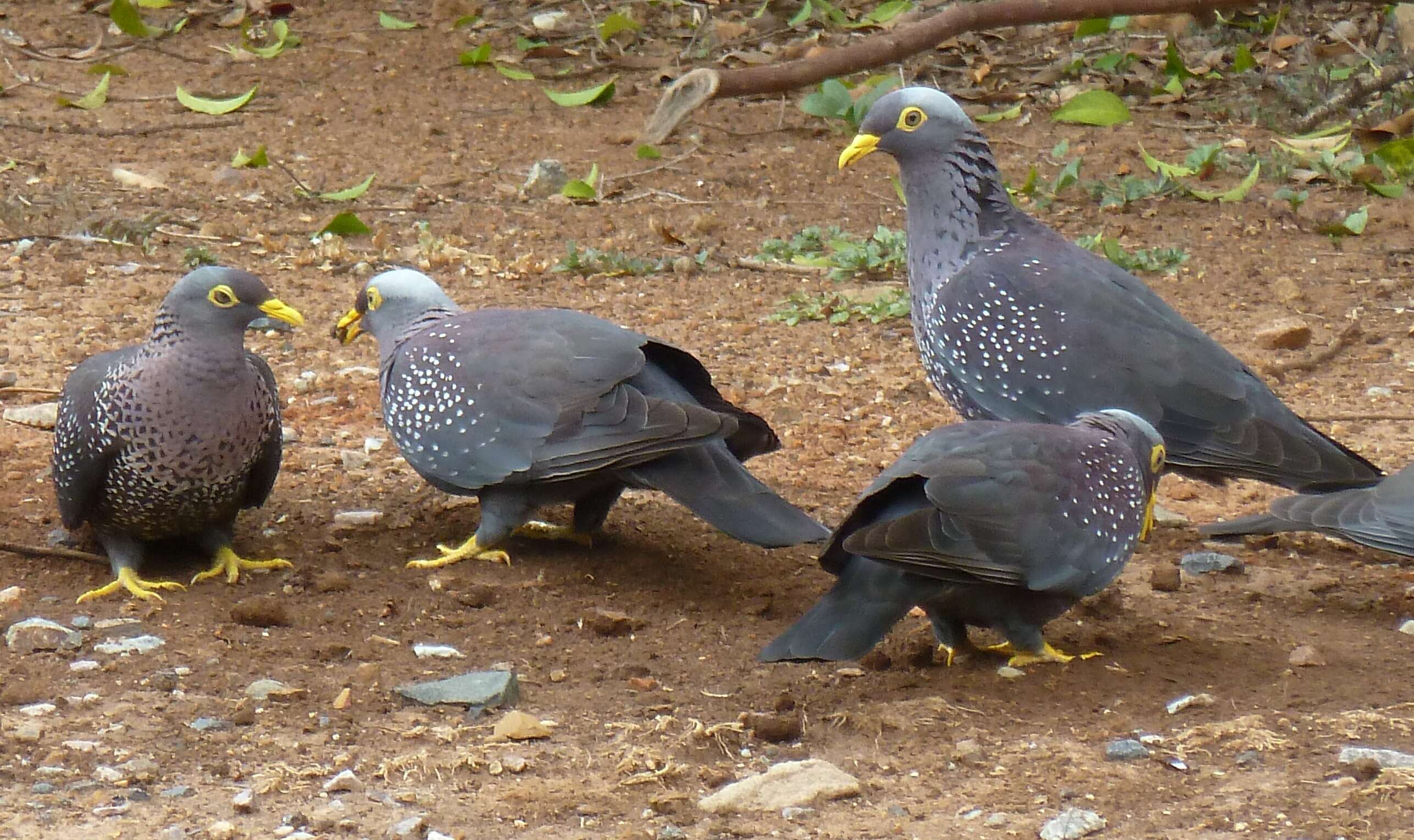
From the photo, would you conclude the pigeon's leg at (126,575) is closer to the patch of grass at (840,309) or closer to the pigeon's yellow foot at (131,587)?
the pigeon's yellow foot at (131,587)

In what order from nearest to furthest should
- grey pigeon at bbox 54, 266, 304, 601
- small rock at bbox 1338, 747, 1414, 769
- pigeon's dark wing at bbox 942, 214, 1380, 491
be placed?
small rock at bbox 1338, 747, 1414, 769
grey pigeon at bbox 54, 266, 304, 601
pigeon's dark wing at bbox 942, 214, 1380, 491

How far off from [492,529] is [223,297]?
0.88 m

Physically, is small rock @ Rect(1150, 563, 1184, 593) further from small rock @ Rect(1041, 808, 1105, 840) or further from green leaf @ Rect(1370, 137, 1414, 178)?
green leaf @ Rect(1370, 137, 1414, 178)

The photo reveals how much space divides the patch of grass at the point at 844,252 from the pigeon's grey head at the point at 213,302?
299 cm

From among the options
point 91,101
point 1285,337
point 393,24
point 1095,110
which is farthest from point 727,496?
point 393,24

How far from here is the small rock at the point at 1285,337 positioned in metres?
5.87

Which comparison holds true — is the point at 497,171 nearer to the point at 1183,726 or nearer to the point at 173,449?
the point at 173,449

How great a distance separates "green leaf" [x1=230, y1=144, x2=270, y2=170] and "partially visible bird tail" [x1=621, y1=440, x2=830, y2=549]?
13.6 ft

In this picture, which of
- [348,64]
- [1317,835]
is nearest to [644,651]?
[1317,835]

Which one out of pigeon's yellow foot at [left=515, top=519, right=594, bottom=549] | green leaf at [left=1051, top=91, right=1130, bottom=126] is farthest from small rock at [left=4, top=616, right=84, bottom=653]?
green leaf at [left=1051, top=91, right=1130, bottom=126]

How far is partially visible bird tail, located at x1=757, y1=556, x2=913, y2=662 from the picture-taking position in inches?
133

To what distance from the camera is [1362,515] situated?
4055 mm

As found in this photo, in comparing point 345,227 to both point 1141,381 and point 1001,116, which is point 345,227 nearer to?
point 1001,116

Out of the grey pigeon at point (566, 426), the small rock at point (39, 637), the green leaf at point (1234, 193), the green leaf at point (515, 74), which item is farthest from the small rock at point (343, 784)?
the green leaf at point (515, 74)
